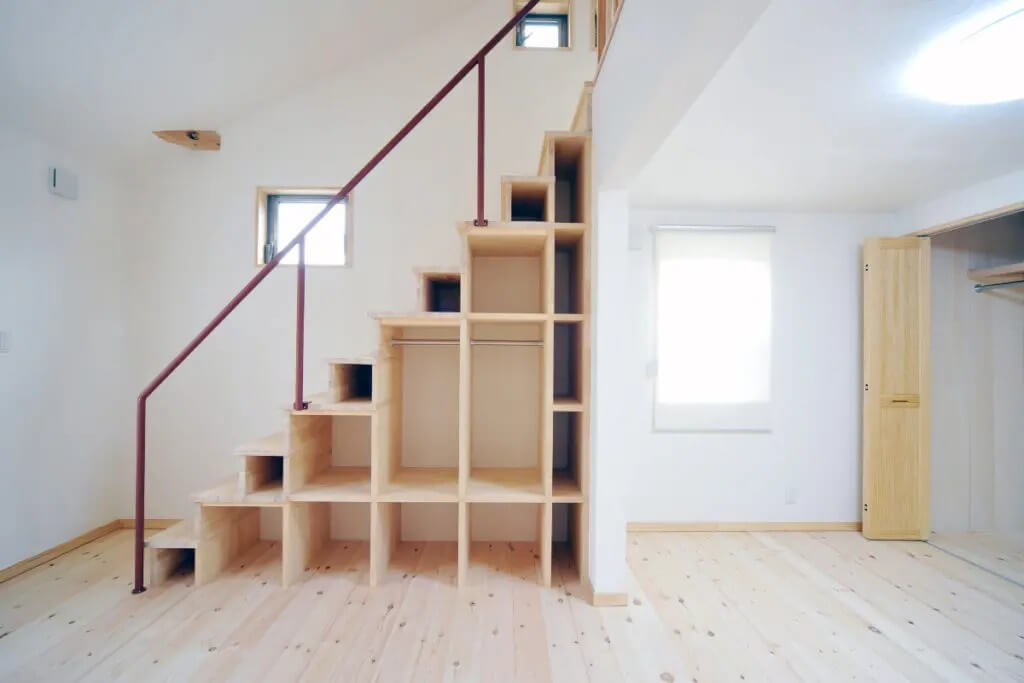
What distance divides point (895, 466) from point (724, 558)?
147 centimetres

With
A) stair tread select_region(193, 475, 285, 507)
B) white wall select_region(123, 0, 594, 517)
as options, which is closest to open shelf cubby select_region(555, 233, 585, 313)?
white wall select_region(123, 0, 594, 517)

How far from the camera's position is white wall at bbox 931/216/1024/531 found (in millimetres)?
3363

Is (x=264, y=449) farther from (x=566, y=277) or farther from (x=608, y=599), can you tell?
(x=566, y=277)

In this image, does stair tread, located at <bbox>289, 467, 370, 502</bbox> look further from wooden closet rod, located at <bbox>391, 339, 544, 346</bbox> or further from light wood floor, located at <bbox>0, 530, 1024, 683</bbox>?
wooden closet rod, located at <bbox>391, 339, 544, 346</bbox>

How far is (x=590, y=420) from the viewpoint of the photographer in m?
2.30

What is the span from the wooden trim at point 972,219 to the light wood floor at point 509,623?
2.14 m

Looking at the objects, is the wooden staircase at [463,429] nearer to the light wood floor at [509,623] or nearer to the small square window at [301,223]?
the light wood floor at [509,623]

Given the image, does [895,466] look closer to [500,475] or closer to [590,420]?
[590,420]

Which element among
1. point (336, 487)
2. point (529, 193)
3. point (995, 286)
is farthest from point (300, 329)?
point (995, 286)

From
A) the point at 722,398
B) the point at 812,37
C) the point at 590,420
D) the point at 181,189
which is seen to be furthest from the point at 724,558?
the point at 181,189

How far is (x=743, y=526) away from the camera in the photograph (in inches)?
129

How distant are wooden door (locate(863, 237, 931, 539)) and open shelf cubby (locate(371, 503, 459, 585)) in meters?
2.90

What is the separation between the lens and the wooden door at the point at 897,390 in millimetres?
3170

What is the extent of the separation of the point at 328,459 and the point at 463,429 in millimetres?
1141
